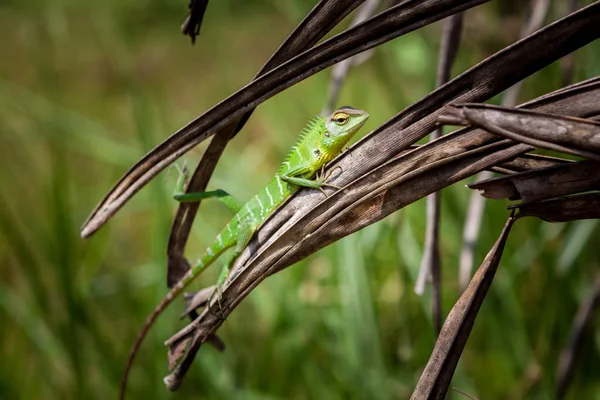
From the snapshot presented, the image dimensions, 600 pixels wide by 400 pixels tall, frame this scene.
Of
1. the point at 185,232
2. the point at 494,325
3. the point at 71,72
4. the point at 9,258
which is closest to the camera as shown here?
the point at 185,232

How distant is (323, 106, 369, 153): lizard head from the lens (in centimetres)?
171

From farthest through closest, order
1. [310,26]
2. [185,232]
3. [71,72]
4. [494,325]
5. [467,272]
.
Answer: [71,72] < [494,325] < [467,272] < [185,232] < [310,26]

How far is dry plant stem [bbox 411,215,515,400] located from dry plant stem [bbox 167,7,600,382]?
0.13 m

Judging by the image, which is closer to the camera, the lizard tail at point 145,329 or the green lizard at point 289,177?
the lizard tail at point 145,329

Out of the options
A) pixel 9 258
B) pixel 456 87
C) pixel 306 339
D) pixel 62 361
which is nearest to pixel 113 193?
pixel 456 87

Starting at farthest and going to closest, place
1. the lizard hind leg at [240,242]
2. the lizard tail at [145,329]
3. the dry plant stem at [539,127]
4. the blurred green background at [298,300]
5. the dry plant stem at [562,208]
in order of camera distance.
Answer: the blurred green background at [298,300]
the lizard hind leg at [240,242]
the lizard tail at [145,329]
the dry plant stem at [562,208]
the dry plant stem at [539,127]

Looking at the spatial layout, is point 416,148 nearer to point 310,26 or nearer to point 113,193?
point 310,26

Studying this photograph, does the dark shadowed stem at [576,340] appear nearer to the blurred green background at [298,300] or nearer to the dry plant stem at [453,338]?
the blurred green background at [298,300]

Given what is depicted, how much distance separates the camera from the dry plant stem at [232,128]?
3.16 ft

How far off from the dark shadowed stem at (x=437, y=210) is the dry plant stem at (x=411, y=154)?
400 millimetres

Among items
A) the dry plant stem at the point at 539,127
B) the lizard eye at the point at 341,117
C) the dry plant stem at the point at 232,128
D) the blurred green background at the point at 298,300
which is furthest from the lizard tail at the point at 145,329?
the blurred green background at the point at 298,300

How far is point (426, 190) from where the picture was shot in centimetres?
89

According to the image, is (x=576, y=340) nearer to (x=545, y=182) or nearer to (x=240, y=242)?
(x=240, y=242)

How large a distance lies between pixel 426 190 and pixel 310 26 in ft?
1.00
